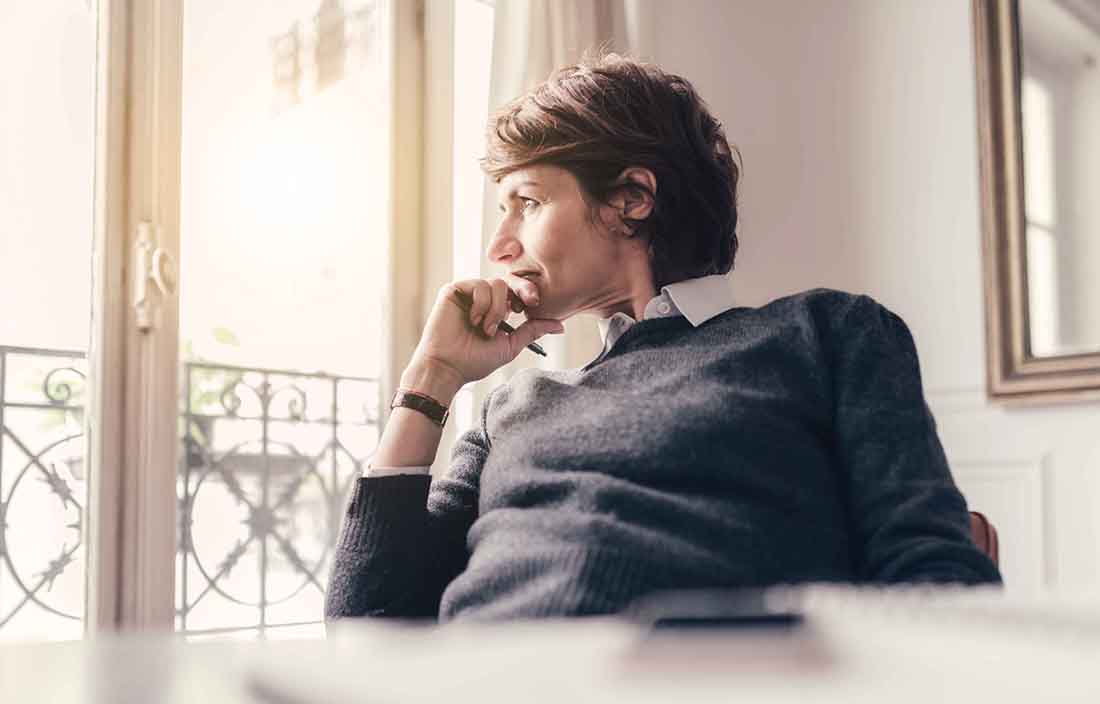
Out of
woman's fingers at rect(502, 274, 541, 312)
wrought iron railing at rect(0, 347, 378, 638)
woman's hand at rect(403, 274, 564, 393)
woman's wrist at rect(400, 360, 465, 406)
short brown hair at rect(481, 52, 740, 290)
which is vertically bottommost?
wrought iron railing at rect(0, 347, 378, 638)

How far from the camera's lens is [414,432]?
46.7 inches

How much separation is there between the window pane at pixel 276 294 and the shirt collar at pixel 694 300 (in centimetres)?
104

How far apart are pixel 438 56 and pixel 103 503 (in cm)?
118

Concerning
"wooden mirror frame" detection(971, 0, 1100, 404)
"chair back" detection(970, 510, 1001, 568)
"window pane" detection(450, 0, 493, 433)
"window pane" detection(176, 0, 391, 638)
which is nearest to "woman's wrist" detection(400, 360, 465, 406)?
"chair back" detection(970, 510, 1001, 568)

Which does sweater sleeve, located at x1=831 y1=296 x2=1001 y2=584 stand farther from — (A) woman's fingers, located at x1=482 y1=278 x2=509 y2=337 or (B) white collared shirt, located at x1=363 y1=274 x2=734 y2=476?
(A) woman's fingers, located at x1=482 y1=278 x2=509 y2=337

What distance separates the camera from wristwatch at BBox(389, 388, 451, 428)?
1.20 m

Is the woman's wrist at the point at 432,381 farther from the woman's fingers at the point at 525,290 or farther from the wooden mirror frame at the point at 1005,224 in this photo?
the wooden mirror frame at the point at 1005,224

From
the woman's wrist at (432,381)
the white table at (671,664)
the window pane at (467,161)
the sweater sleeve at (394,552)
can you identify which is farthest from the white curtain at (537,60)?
the white table at (671,664)

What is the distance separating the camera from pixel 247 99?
206cm

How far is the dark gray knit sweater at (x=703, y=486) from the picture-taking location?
3.00 ft

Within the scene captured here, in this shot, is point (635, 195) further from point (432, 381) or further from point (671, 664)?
point (671, 664)

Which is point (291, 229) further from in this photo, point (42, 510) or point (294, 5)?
point (42, 510)

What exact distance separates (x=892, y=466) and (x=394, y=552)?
Answer: 50 centimetres

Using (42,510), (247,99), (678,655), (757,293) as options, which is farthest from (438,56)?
(678,655)
